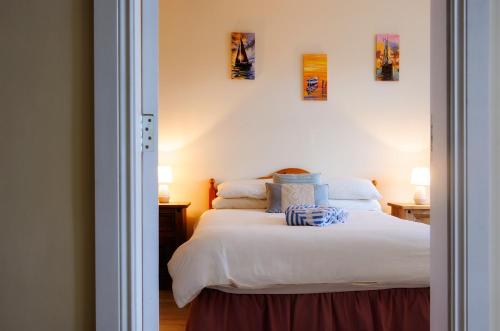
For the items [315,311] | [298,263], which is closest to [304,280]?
[298,263]

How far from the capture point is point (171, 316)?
2.54m

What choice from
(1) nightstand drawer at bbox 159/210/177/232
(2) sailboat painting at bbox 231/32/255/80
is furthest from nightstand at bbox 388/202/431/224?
(1) nightstand drawer at bbox 159/210/177/232

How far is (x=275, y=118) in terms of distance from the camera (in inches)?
153

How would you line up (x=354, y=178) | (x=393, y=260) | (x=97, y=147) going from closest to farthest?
(x=97, y=147)
(x=393, y=260)
(x=354, y=178)

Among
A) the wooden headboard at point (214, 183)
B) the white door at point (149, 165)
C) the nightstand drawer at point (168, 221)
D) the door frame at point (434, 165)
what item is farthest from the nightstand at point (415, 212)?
the white door at point (149, 165)

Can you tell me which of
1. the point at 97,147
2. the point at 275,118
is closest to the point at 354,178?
the point at 275,118

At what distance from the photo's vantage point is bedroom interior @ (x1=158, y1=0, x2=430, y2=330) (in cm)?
382

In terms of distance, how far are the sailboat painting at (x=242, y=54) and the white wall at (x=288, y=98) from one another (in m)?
0.08

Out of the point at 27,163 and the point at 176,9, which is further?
the point at 176,9

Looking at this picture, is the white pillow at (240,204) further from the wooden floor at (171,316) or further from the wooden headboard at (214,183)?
the wooden floor at (171,316)

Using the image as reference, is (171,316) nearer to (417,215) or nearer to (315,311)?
(315,311)

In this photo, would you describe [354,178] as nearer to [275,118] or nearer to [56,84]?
[275,118]

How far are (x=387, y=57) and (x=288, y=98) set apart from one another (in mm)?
1207

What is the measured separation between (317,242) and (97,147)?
148 centimetres
